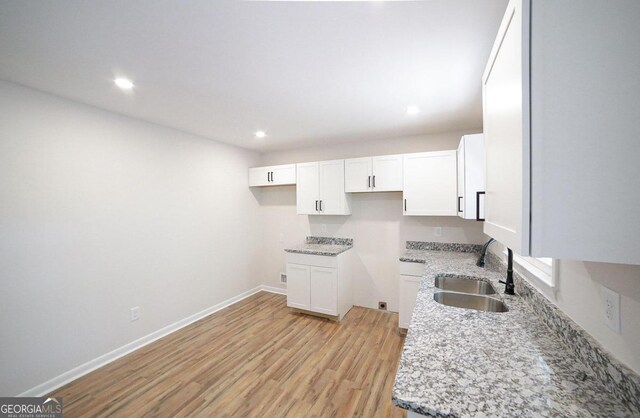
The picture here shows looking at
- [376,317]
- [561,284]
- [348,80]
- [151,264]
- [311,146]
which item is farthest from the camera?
[311,146]

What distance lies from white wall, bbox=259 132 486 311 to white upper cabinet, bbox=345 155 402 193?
1.14 ft

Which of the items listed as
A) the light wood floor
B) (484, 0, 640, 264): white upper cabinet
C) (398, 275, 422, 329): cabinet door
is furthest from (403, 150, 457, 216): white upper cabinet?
(484, 0, 640, 264): white upper cabinet

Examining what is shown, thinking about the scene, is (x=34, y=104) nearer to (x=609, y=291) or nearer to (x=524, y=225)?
(x=524, y=225)

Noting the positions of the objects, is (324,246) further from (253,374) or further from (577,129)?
(577,129)

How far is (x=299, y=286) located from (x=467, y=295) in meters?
2.21

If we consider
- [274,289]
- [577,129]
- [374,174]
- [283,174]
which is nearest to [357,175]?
[374,174]

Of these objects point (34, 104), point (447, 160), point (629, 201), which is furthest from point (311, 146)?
point (629, 201)

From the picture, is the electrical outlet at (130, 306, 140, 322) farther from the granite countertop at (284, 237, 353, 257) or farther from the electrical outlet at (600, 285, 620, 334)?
the electrical outlet at (600, 285, 620, 334)

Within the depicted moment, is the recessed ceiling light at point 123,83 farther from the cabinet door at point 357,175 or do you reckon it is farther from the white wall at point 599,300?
the white wall at point 599,300

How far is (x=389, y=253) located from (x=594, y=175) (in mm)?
3004

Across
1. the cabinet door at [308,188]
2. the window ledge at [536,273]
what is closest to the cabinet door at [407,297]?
the window ledge at [536,273]

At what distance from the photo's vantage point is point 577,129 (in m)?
0.60

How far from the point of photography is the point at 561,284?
1.13m

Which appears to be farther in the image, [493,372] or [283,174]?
[283,174]
